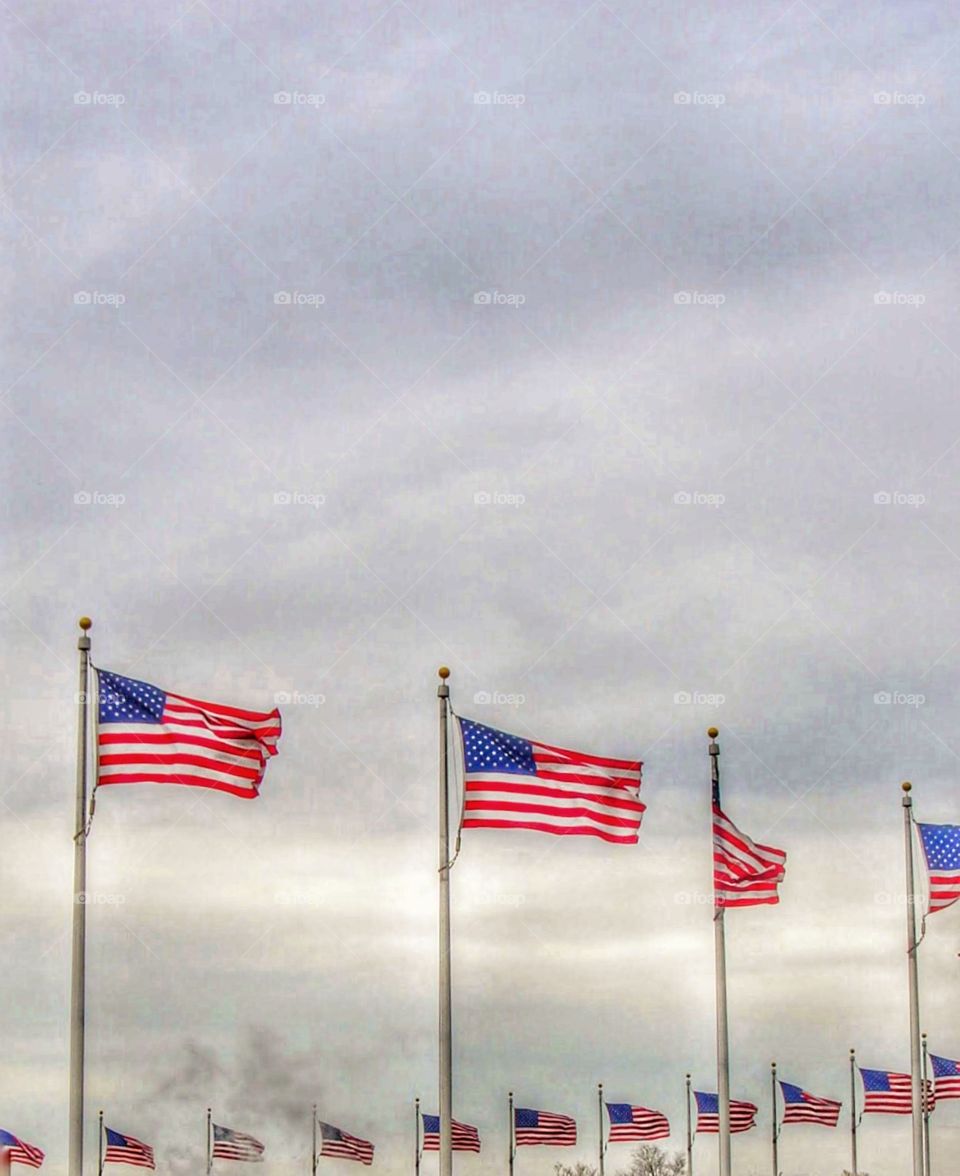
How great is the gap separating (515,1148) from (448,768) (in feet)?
138

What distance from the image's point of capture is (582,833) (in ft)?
125

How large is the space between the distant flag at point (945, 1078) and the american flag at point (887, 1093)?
86 centimetres

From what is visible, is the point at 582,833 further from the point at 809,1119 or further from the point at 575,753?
the point at 809,1119

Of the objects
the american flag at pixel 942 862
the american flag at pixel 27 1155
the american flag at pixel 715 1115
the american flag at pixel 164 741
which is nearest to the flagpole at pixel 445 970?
the american flag at pixel 164 741

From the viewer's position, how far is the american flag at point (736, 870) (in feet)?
142

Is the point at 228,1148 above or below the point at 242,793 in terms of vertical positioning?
below

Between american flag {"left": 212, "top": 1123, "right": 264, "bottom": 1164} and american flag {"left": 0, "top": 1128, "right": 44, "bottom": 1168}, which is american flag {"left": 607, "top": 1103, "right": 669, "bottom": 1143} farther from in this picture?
american flag {"left": 0, "top": 1128, "right": 44, "bottom": 1168}

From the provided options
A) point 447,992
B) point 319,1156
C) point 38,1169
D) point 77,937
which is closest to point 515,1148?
point 319,1156

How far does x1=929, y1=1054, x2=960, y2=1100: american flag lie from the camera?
66125 millimetres

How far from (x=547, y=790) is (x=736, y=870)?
642 centimetres

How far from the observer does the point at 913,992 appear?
54375 millimetres

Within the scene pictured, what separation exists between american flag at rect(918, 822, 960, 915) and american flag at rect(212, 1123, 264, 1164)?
32707 mm

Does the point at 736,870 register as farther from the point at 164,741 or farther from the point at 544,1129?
the point at 544,1129

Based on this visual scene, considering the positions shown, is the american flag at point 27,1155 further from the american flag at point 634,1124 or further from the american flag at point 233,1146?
the american flag at point 634,1124
